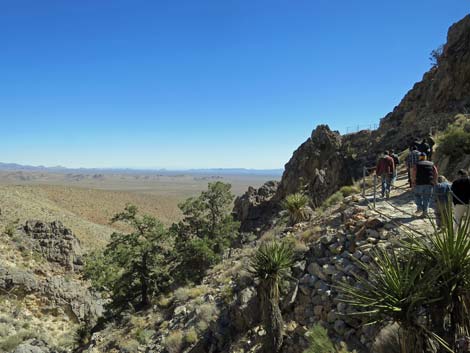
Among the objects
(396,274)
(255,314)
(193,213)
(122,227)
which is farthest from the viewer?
(122,227)

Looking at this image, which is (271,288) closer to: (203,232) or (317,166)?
(203,232)

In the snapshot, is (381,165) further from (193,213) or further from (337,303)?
(193,213)

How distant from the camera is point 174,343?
10625 mm

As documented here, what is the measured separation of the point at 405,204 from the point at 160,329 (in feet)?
35.8

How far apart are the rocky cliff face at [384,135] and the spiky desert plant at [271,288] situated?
17584 millimetres

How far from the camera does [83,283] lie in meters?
27.7

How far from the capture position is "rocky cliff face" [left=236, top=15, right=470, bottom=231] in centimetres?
2806

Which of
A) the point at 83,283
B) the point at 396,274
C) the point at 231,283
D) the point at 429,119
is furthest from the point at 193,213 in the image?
the point at 429,119

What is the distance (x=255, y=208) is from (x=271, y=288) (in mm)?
29157

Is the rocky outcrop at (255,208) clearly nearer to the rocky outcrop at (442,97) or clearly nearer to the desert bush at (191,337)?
the rocky outcrop at (442,97)

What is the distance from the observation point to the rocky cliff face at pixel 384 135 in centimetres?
2806

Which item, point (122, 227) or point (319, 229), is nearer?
point (319, 229)

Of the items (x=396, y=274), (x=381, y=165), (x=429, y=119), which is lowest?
(x=396, y=274)

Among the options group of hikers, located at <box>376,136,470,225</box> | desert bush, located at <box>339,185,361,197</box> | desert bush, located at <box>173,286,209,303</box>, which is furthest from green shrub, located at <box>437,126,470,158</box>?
desert bush, located at <box>173,286,209,303</box>
